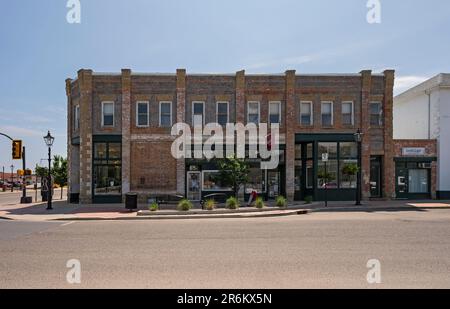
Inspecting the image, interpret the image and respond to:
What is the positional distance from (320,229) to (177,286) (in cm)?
815

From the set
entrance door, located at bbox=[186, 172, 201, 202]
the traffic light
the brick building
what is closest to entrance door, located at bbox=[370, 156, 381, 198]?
the brick building

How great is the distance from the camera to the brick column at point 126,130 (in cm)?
2466

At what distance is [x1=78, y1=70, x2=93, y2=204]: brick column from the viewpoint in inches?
972

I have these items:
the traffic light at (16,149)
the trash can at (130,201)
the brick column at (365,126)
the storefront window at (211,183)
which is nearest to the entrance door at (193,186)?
the storefront window at (211,183)

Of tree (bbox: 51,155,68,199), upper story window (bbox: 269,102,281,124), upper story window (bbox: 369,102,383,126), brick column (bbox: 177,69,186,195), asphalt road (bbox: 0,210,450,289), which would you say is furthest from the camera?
tree (bbox: 51,155,68,199)

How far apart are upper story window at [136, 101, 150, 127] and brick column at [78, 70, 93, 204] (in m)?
3.19

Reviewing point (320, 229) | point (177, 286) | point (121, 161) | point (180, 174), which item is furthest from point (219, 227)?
point (121, 161)

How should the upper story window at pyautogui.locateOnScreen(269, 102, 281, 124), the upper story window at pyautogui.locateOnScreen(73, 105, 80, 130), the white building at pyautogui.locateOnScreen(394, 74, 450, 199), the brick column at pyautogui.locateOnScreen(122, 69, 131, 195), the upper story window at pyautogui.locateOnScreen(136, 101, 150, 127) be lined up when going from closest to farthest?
the brick column at pyautogui.locateOnScreen(122, 69, 131, 195) < the upper story window at pyautogui.locateOnScreen(136, 101, 150, 127) < the upper story window at pyautogui.locateOnScreen(269, 102, 281, 124) < the upper story window at pyautogui.locateOnScreen(73, 105, 80, 130) < the white building at pyautogui.locateOnScreen(394, 74, 450, 199)

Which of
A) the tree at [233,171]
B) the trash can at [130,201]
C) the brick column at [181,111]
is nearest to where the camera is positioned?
the trash can at [130,201]

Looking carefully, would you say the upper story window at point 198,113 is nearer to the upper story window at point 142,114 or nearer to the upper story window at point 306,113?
the upper story window at point 142,114

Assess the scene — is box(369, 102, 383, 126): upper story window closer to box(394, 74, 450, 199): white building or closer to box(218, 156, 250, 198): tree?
box(394, 74, 450, 199): white building

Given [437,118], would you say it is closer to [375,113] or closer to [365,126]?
[375,113]

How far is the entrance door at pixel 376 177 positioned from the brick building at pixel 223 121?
0.26 feet

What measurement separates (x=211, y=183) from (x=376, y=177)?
11.9 m
